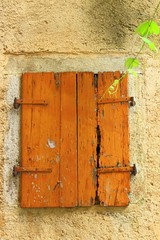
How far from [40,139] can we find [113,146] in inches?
20.1

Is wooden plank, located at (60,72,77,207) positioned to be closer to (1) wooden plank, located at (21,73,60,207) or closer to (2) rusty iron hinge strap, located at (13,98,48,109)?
(1) wooden plank, located at (21,73,60,207)

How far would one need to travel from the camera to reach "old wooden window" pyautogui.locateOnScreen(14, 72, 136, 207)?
2.62 m

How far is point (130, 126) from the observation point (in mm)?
2756

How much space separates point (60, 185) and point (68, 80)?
2.43 ft

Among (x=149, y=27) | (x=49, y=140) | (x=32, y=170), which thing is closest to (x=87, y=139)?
(x=49, y=140)

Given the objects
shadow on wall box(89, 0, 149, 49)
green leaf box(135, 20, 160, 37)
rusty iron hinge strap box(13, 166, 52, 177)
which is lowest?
rusty iron hinge strap box(13, 166, 52, 177)

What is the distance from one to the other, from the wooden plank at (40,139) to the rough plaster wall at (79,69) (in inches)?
3.6

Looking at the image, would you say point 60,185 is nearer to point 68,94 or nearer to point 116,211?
point 116,211

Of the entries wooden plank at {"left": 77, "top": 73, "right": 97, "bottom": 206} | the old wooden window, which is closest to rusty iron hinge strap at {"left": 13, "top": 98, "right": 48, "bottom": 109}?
the old wooden window

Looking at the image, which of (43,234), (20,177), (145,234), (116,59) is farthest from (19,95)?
(145,234)

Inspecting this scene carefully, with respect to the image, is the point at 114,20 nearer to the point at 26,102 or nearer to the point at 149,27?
the point at 149,27

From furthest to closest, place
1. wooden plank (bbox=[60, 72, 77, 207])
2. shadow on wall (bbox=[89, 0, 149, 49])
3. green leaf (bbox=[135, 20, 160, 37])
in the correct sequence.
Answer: shadow on wall (bbox=[89, 0, 149, 49]) → wooden plank (bbox=[60, 72, 77, 207]) → green leaf (bbox=[135, 20, 160, 37])

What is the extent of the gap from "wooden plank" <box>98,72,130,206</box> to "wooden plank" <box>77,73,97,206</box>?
0.05 meters

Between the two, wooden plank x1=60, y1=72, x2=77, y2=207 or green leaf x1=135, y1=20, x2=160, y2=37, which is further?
wooden plank x1=60, y1=72, x2=77, y2=207
